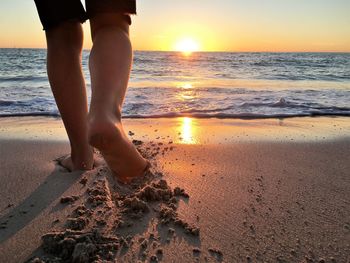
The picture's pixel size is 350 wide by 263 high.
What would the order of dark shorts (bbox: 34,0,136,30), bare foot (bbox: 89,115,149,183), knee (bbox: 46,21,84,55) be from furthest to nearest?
1. knee (bbox: 46,21,84,55)
2. dark shorts (bbox: 34,0,136,30)
3. bare foot (bbox: 89,115,149,183)

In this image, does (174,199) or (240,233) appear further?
(174,199)

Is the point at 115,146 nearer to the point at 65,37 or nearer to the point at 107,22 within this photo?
the point at 107,22

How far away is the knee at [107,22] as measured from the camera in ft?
4.29

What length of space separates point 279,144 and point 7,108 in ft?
10.7

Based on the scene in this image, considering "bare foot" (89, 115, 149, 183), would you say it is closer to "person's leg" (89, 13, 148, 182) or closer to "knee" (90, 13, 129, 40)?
"person's leg" (89, 13, 148, 182)

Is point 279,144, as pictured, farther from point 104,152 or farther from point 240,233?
point 104,152

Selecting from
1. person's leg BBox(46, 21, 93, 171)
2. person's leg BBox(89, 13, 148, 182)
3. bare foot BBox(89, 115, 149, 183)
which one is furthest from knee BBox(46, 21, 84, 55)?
bare foot BBox(89, 115, 149, 183)

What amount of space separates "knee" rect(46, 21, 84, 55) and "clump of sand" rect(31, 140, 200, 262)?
605 mm

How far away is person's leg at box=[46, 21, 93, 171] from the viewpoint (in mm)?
1546

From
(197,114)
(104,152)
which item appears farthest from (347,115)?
(104,152)

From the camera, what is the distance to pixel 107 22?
131 centimetres

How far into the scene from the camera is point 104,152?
1238mm

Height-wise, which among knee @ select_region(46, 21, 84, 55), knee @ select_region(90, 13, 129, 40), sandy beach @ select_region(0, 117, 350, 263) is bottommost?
sandy beach @ select_region(0, 117, 350, 263)

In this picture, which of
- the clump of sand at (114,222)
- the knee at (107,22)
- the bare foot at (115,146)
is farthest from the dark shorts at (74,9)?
the clump of sand at (114,222)
